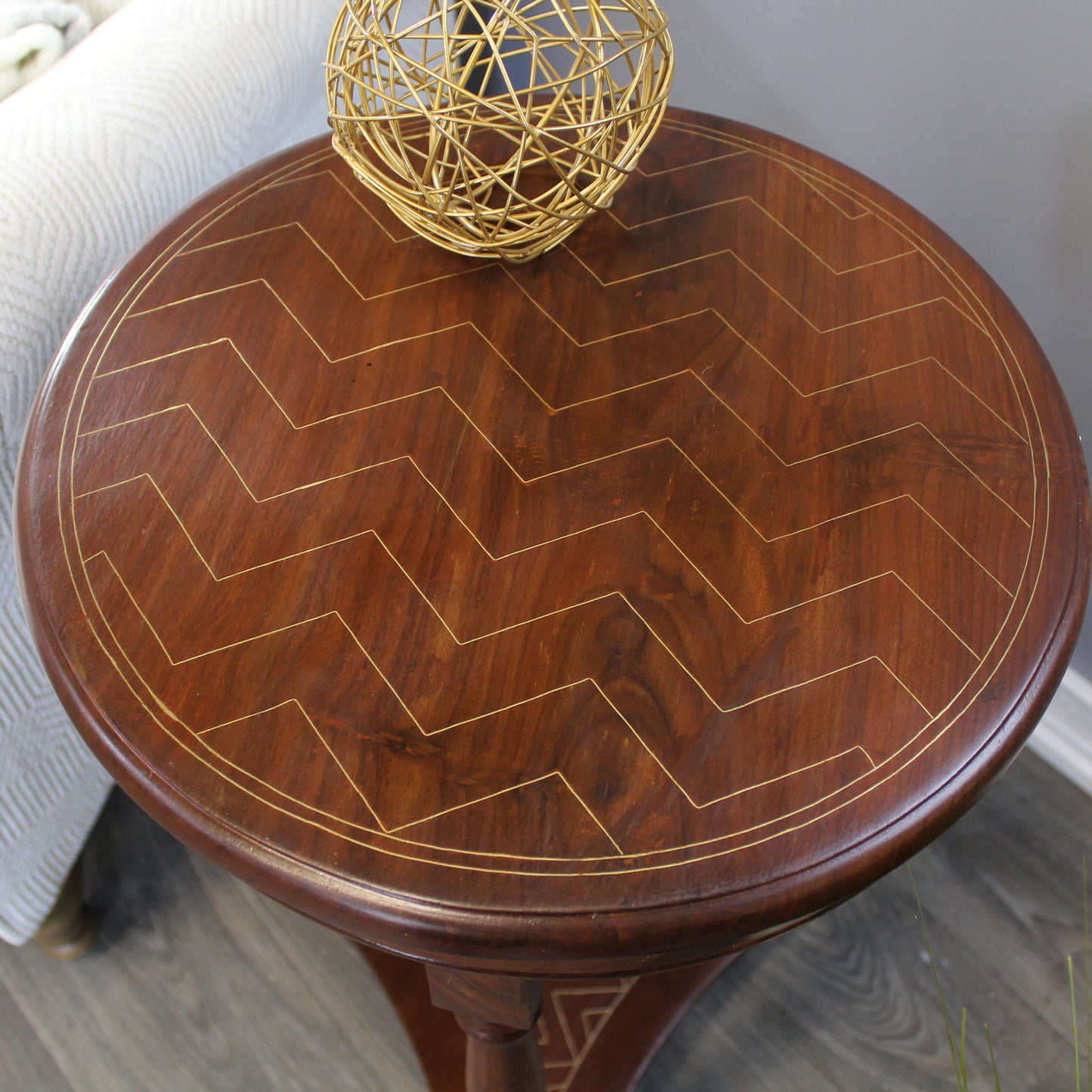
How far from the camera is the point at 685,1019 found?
0.87 meters

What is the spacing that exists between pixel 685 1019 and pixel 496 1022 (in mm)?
387

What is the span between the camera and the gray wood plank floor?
84 centimetres

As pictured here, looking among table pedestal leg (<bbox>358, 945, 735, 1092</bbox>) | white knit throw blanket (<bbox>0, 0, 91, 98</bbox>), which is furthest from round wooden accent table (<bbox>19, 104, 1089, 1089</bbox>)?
white knit throw blanket (<bbox>0, 0, 91, 98</bbox>)

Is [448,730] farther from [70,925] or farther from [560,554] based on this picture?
[70,925]

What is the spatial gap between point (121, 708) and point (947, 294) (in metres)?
0.54

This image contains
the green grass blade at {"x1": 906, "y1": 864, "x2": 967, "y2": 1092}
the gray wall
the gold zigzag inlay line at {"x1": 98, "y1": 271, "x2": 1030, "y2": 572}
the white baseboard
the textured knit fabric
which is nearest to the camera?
the green grass blade at {"x1": 906, "y1": 864, "x2": 967, "y2": 1092}

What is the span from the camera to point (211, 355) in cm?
60

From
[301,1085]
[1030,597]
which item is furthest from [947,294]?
[301,1085]

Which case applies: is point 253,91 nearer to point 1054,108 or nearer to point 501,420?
point 501,420

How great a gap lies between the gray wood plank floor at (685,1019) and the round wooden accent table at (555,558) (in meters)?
A: 0.27

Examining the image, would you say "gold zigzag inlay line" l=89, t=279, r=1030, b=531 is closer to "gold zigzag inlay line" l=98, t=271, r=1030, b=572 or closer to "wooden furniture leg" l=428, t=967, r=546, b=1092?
"gold zigzag inlay line" l=98, t=271, r=1030, b=572

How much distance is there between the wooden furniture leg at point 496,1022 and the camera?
0.51 metres

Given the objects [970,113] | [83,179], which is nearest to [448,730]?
[83,179]

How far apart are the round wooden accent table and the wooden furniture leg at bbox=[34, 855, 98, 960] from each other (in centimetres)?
43
